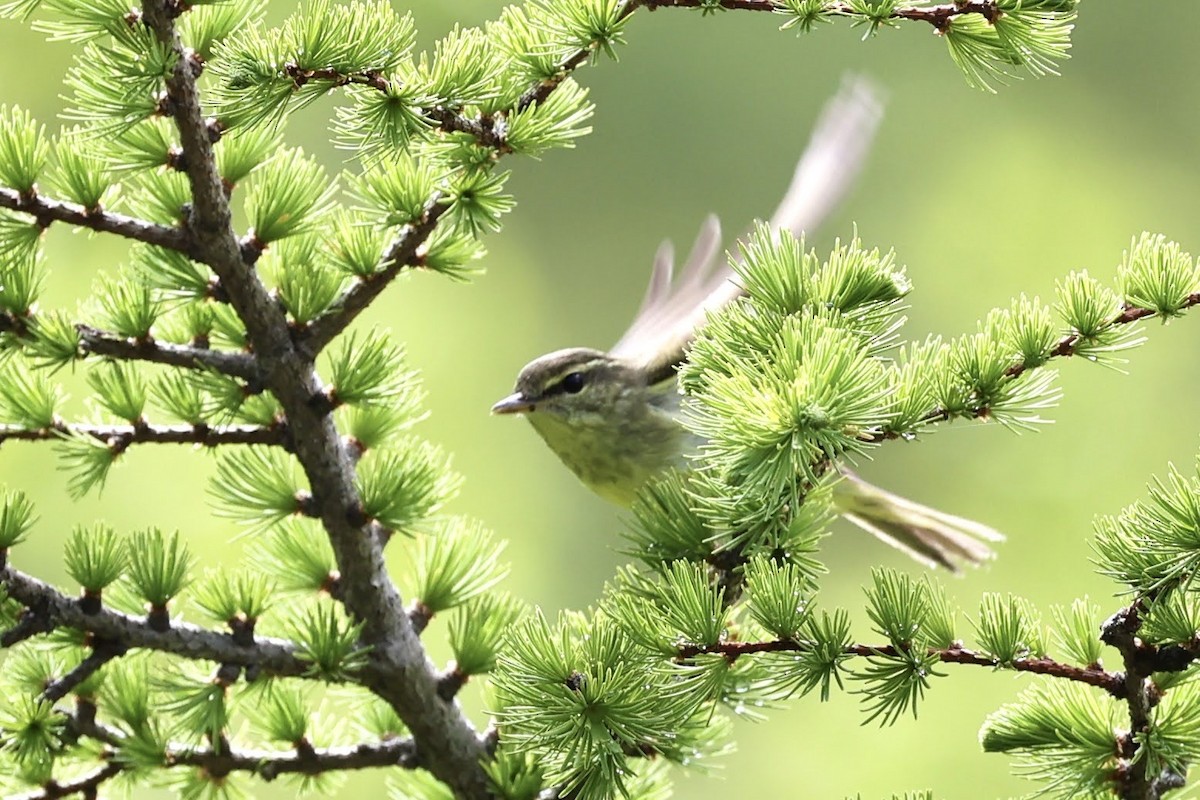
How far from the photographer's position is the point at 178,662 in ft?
5.50

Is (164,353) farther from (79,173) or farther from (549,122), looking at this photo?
(549,122)

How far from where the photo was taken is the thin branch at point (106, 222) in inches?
59.0

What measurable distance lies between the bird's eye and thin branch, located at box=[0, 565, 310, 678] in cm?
100

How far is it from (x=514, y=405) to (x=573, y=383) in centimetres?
12

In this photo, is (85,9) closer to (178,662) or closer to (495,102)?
(495,102)

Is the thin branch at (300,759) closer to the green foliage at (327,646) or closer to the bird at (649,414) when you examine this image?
the green foliage at (327,646)

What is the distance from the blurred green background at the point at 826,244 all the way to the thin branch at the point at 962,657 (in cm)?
279

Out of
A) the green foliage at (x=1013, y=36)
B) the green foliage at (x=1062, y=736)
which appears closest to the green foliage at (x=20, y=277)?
the green foliage at (x=1013, y=36)

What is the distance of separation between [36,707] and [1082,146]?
16.7ft

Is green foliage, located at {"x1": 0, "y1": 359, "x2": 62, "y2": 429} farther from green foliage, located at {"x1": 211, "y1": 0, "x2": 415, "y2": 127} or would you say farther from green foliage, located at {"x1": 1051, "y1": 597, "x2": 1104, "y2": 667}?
green foliage, located at {"x1": 1051, "y1": 597, "x2": 1104, "y2": 667}

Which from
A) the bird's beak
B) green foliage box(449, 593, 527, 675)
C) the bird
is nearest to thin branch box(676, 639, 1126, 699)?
green foliage box(449, 593, 527, 675)

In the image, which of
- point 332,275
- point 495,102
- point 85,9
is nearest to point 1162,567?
point 495,102

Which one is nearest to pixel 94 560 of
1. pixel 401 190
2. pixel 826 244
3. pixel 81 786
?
pixel 81 786

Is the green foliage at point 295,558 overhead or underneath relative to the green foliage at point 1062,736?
overhead
